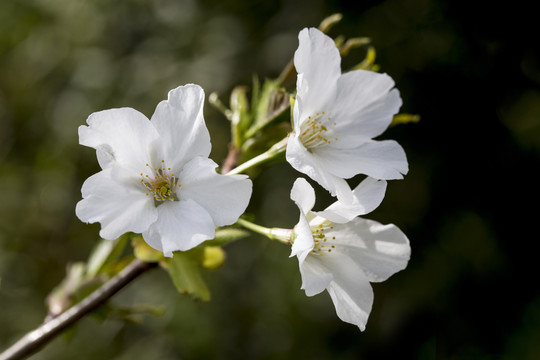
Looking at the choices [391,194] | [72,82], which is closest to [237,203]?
[391,194]

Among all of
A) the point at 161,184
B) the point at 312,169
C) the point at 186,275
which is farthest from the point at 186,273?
the point at 312,169

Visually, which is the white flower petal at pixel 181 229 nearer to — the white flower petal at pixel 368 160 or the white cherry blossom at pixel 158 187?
the white cherry blossom at pixel 158 187

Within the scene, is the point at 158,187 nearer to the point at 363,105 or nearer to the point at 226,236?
the point at 226,236

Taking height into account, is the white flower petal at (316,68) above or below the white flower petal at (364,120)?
above

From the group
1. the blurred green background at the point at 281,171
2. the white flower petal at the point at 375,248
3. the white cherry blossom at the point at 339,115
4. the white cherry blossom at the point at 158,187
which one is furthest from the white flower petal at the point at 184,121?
the blurred green background at the point at 281,171

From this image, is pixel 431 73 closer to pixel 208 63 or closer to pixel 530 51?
pixel 530 51
